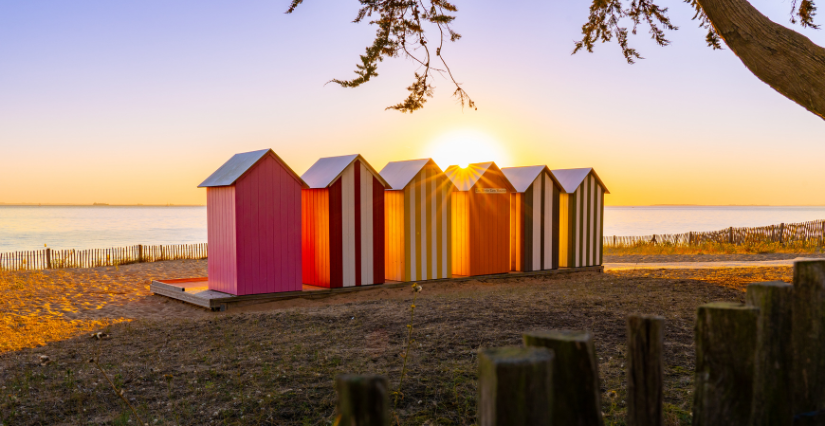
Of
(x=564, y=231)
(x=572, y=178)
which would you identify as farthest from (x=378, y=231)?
(x=572, y=178)

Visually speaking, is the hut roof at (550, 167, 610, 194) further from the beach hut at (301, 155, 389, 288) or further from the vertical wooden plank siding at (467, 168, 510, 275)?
the beach hut at (301, 155, 389, 288)

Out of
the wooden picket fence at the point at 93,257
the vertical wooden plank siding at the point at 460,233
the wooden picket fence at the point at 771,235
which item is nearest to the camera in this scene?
the vertical wooden plank siding at the point at 460,233

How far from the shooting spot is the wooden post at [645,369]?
1.87m

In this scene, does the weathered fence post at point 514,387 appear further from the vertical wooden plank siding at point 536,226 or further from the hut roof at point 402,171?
the vertical wooden plank siding at point 536,226

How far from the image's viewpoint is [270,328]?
7.36m

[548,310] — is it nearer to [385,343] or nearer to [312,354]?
[385,343]

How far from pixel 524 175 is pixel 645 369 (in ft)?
44.5

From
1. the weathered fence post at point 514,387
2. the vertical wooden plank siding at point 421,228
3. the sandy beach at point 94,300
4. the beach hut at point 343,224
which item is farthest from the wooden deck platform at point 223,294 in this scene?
the weathered fence post at point 514,387

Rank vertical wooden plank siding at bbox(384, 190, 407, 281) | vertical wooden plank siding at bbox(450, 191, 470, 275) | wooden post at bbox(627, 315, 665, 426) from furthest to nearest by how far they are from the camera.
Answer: vertical wooden plank siding at bbox(450, 191, 470, 275), vertical wooden plank siding at bbox(384, 190, 407, 281), wooden post at bbox(627, 315, 665, 426)

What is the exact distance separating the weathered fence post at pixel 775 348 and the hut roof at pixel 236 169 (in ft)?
30.6

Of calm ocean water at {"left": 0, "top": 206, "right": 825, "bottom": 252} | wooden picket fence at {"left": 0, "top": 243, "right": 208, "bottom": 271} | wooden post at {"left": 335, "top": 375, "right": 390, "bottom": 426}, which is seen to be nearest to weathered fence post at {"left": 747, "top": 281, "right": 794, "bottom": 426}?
wooden post at {"left": 335, "top": 375, "right": 390, "bottom": 426}

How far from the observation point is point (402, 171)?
13141mm

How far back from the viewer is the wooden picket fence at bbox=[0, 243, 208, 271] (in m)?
18.1

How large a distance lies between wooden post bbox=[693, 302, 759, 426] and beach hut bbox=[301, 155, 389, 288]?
32.1ft
